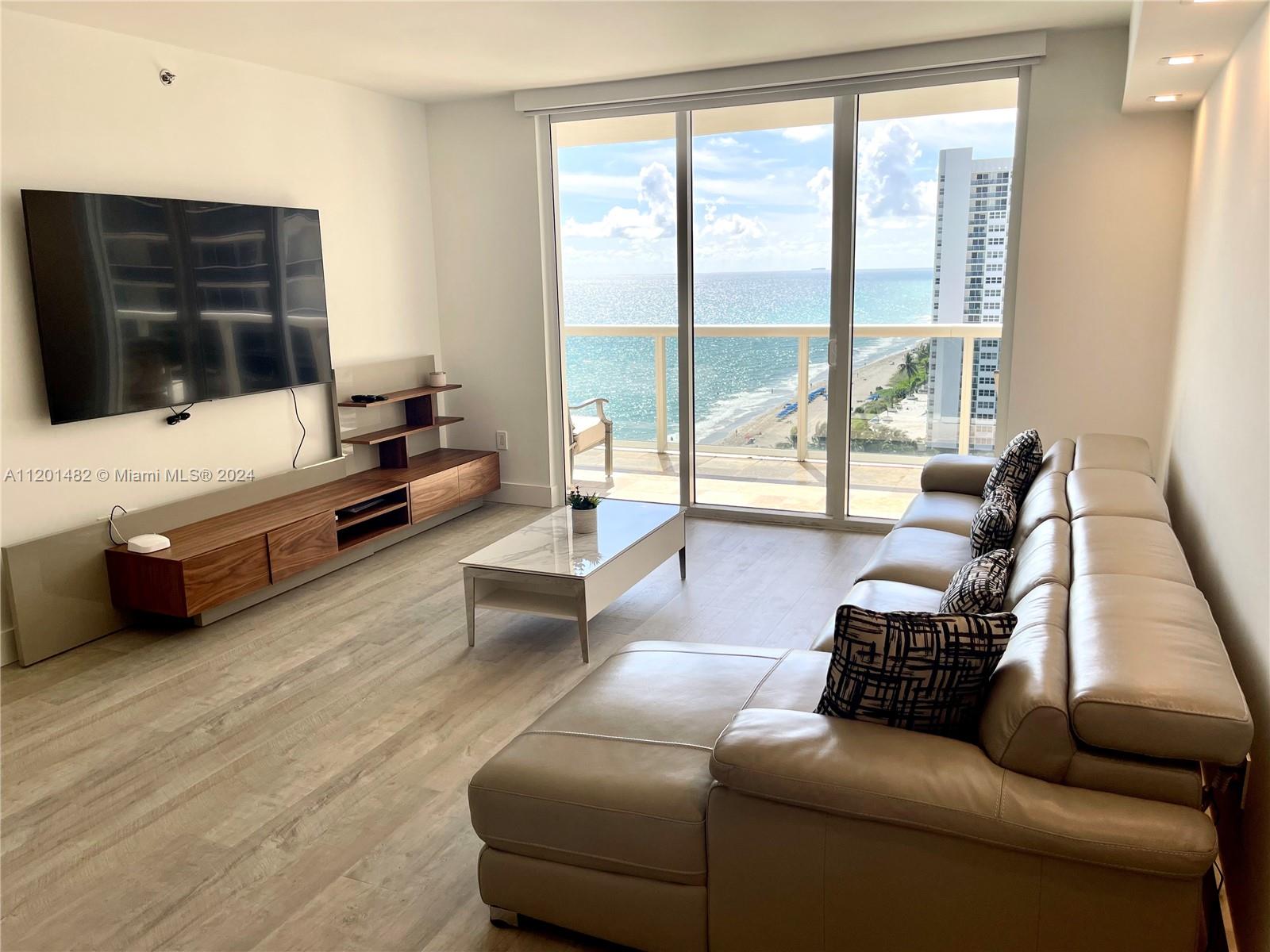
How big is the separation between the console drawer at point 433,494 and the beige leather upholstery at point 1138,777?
4176mm

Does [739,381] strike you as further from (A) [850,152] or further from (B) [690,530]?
(A) [850,152]

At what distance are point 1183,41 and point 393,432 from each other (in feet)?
14.1

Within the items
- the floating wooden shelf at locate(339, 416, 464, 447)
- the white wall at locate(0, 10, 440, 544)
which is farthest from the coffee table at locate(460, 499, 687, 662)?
the white wall at locate(0, 10, 440, 544)

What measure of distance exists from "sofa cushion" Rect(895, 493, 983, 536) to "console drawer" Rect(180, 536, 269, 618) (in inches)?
111

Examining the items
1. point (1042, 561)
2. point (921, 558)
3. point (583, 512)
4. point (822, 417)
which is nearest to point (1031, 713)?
→ point (1042, 561)

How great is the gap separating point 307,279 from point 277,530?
145cm

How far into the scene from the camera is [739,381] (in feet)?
18.4

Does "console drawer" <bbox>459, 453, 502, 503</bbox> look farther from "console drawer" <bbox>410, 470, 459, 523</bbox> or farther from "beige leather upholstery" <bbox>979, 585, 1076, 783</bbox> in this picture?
"beige leather upholstery" <bbox>979, 585, 1076, 783</bbox>

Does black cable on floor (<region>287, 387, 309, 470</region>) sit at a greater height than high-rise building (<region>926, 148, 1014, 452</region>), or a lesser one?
lesser

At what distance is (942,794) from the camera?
1.65 m

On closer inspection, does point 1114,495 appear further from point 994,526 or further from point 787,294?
point 787,294

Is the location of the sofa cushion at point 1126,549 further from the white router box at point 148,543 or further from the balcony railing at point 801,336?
the white router box at point 148,543

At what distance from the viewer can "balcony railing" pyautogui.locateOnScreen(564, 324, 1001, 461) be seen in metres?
5.00

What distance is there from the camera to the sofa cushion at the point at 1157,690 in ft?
4.91
